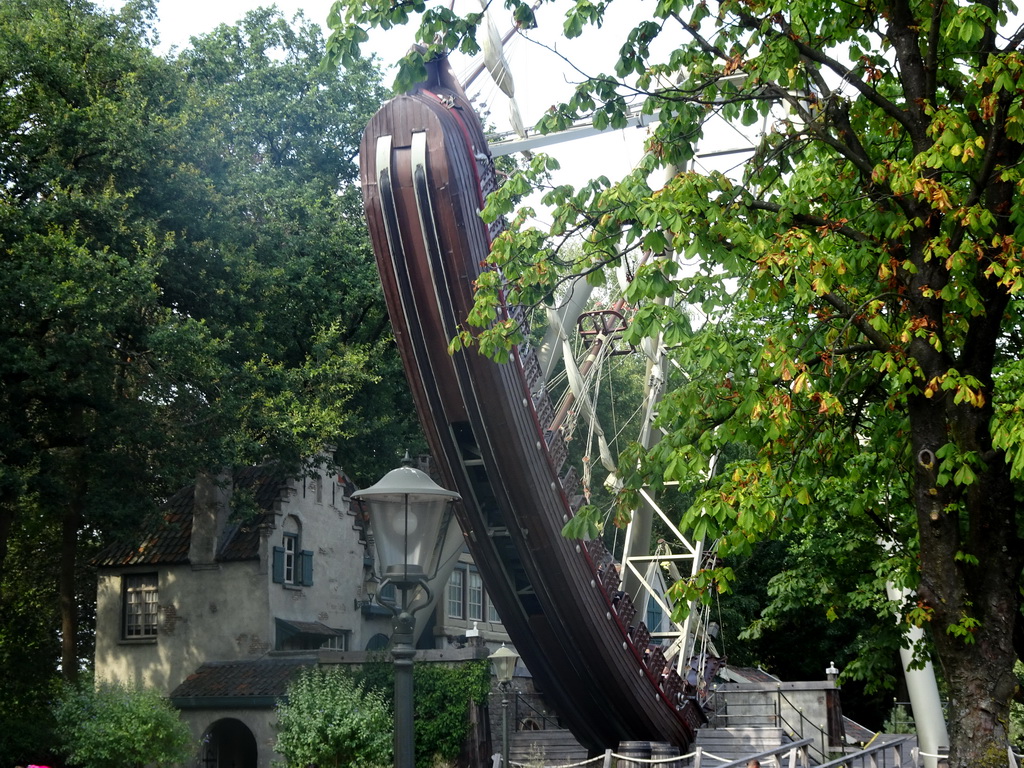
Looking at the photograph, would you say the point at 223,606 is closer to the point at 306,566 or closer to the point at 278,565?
the point at 278,565

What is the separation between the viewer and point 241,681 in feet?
83.7

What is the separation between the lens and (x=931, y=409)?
9.02m

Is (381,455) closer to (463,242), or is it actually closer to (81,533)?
(81,533)

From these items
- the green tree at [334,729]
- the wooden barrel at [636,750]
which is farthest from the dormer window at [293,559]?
the wooden barrel at [636,750]

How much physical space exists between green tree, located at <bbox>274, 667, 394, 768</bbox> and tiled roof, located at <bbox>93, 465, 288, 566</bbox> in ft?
20.9

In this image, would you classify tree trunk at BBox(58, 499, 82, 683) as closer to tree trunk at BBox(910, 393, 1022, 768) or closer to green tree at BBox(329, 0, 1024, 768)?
green tree at BBox(329, 0, 1024, 768)

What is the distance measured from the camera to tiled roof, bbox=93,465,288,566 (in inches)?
1114

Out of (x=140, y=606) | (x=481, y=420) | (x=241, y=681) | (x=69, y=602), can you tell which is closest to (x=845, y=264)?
(x=481, y=420)

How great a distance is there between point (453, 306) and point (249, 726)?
11.4 metres

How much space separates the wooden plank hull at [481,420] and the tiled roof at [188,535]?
9.24 m

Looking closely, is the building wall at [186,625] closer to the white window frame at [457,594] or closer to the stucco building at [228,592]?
the stucco building at [228,592]

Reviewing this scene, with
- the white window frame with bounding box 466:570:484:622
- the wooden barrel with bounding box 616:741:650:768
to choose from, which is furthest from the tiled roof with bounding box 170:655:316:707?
the white window frame with bounding box 466:570:484:622

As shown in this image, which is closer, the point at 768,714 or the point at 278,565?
the point at 768,714

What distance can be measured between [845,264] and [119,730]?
17.5m
